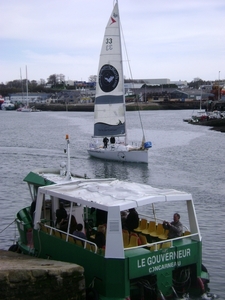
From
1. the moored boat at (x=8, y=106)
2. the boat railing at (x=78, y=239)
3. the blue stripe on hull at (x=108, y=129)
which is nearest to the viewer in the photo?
the boat railing at (x=78, y=239)

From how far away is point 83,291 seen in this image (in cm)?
1194

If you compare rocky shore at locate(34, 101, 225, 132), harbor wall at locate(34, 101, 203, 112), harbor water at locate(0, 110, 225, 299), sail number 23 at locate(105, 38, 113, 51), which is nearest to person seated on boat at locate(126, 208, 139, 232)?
harbor water at locate(0, 110, 225, 299)

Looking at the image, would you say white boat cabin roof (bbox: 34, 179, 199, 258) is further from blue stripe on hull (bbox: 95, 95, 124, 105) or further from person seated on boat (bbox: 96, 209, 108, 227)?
blue stripe on hull (bbox: 95, 95, 124, 105)

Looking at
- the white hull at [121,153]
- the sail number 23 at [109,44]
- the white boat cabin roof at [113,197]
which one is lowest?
the white hull at [121,153]

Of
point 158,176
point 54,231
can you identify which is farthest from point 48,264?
point 158,176

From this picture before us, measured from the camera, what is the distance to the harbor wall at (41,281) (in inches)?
430

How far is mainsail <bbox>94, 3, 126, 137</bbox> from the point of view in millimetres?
45688

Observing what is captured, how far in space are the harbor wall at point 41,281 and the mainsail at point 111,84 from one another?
34258 mm

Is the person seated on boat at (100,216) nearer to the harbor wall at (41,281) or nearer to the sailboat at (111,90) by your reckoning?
the harbor wall at (41,281)

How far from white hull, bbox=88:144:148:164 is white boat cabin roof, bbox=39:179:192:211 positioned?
27.1 metres

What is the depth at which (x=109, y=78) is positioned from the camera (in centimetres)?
4594

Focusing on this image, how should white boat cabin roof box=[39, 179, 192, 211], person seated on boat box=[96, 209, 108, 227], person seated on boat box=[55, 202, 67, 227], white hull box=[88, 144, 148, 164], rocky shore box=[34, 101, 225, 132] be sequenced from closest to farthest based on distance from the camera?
white boat cabin roof box=[39, 179, 192, 211] → person seated on boat box=[55, 202, 67, 227] → person seated on boat box=[96, 209, 108, 227] → white hull box=[88, 144, 148, 164] → rocky shore box=[34, 101, 225, 132]

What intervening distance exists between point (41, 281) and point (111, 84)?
35769 millimetres

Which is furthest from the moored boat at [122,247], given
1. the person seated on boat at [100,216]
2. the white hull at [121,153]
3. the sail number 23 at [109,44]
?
the sail number 23 at [109,44]
